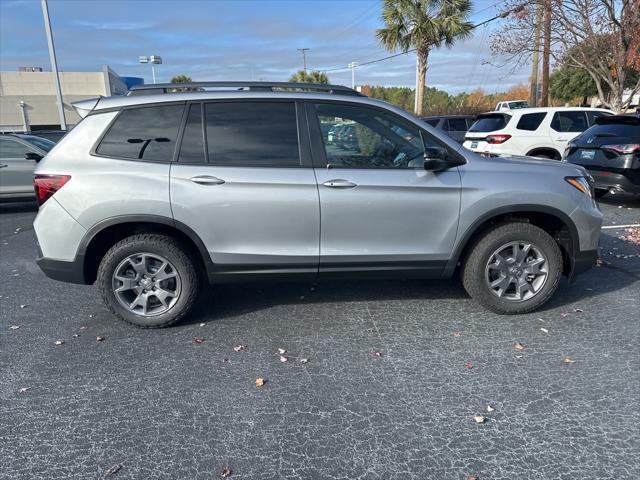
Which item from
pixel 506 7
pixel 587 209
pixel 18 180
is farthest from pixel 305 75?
pixel 587 209

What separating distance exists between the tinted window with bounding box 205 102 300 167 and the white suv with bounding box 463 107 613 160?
7798 mm

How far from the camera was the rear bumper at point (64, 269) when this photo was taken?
3.79 m

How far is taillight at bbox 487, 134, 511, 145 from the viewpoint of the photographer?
Answer: 10461 millimetres

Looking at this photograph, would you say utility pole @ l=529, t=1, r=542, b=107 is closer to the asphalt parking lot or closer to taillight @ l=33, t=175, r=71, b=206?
the asphalt parking lot

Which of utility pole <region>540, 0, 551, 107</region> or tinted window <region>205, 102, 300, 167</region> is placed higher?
utility pole <region>540, 0, 551, 107</region>

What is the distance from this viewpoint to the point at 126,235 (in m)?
3.91

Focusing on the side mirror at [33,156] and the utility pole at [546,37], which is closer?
the side mirror at [33,156]

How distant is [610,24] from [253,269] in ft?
49.3

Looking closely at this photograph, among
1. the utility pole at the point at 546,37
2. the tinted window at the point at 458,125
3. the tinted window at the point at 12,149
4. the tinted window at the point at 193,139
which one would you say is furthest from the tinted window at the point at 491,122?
the tinted window at the point at 12,149

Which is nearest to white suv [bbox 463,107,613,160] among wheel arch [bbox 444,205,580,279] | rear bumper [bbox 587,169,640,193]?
rear bumper [bbox 587,169,640,193]

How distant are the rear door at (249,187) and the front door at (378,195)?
14 cm

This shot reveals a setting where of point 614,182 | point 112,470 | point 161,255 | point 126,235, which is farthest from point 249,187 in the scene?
point 614,182

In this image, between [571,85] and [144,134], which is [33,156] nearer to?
[144,134]

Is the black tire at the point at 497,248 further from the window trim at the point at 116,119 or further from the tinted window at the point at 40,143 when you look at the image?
the tinted window at the point at 40,143
